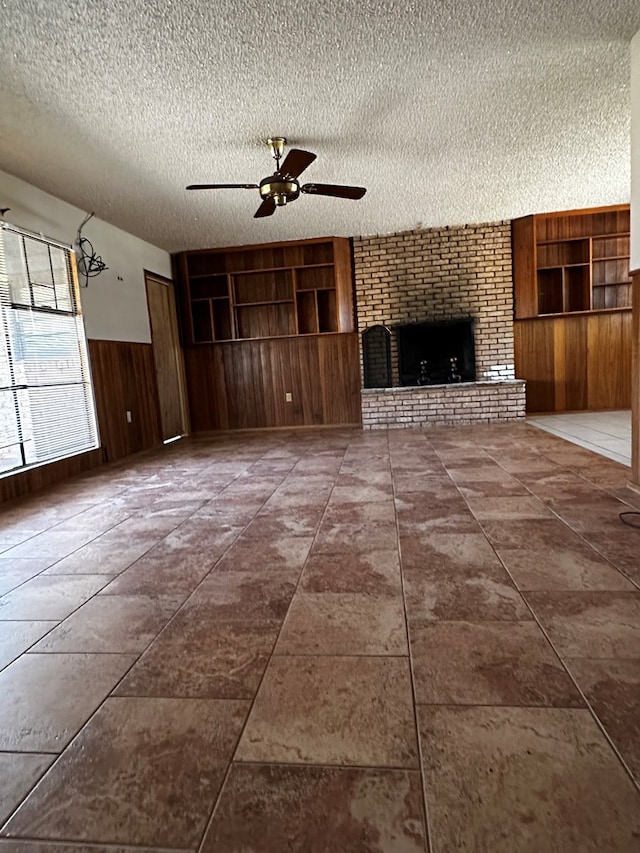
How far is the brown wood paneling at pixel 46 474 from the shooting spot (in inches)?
142

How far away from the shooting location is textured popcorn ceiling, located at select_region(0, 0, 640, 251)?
7.41 feet

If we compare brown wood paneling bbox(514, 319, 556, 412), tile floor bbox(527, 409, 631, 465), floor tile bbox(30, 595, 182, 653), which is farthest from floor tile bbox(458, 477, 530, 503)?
brown wood paneling bbox(514, 319, 556, 412)

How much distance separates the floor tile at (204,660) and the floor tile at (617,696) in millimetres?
866

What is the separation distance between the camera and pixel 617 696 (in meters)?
1.15

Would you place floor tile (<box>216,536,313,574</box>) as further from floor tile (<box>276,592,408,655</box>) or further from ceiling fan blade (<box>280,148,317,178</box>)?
ceiling fan blade (<box>280,148,317,178</box>)

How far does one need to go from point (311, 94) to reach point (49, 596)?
3.14 m

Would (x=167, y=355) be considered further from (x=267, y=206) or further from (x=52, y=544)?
(x=52, y=544)

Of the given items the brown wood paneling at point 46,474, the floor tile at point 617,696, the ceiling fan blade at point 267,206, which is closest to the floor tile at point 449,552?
the floor tile at point 617,696

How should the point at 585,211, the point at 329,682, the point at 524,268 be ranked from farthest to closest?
the point at 524,268 → the point at 585,211 → the point at 329,682

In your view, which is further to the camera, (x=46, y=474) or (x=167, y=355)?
(x=167, y=355)

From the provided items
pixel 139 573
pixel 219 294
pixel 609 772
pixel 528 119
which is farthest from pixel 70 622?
pixel 219 294

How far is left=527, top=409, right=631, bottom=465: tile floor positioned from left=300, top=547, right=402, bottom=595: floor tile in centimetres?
255

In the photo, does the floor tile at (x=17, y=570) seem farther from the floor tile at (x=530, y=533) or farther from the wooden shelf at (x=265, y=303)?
the wooden shelf at (x=265, y=303)

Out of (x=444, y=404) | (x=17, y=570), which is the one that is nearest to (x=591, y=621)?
(x=17, y=570)
